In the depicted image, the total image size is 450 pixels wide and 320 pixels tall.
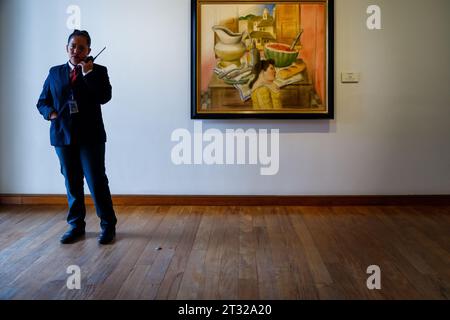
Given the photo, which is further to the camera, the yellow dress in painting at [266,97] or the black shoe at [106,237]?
the yellow dress in painting at [266,97]

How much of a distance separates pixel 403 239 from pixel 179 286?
5.46 feet

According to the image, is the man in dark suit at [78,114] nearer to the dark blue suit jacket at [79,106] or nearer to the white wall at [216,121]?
the dark blue suit jacket at [79,106]

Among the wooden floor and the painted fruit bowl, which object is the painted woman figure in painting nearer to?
the painted fruit bowl

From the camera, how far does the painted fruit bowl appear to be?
4234 millimetres

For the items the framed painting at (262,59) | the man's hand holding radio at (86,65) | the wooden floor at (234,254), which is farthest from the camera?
the framed painting at (262,59)

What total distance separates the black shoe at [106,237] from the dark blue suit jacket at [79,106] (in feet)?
2.00

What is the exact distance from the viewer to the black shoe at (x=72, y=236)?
3.20 meters

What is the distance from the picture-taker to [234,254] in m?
2.97

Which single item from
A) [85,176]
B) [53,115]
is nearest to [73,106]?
[53,115]

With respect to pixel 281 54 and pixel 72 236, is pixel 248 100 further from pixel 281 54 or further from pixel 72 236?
pixel 72 236

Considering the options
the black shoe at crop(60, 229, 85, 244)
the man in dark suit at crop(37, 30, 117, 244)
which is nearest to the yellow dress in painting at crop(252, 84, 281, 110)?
the man in dark suit at crop(37, 30, 117, 244)

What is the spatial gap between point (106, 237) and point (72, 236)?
0.24 meters

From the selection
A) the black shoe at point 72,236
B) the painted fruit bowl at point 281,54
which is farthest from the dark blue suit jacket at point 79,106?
the painted fruit bowl at point 281,54

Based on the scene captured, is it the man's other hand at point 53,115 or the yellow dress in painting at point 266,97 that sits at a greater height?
the yellow dress in painting at point 266,97
